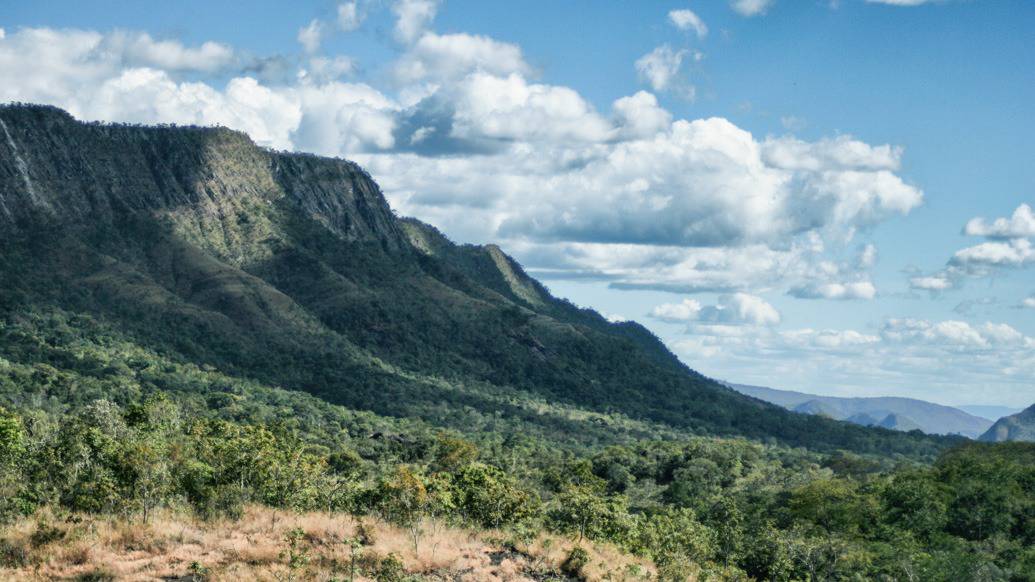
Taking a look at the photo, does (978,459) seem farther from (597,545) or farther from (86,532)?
(86,532)

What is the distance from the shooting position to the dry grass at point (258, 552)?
29.8 m

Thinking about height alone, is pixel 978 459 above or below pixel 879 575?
above

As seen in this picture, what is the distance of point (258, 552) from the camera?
31.4 m

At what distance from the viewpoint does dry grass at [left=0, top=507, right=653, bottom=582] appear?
97.7 ft

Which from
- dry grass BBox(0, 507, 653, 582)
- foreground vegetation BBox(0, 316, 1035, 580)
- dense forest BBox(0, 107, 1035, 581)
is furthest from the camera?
dense forest BBox(0, 107, 1035, 581)

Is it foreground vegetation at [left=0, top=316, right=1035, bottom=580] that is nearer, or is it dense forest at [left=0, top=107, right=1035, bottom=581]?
foreground vegetation at [left=0, top=316, right=1035, bottom=580]

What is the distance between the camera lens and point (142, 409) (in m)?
69.6

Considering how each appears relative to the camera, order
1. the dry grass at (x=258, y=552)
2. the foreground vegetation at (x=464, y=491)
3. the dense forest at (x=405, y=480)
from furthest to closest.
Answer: the dense forest at (x=405, y=480)
the foreground vegetation at (x=464, y=491)
the dry grass at (x=258, y=552)

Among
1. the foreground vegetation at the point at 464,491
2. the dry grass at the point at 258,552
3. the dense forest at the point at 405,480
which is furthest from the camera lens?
the dense forest at the point at 405,480

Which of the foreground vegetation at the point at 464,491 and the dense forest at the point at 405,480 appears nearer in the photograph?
the foreground vegetation at the point at 464,491

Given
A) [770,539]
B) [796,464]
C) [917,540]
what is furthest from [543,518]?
[796,464]

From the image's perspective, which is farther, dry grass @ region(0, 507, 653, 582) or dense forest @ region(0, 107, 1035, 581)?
dense forest @ region(0, 107, 1035, 581)

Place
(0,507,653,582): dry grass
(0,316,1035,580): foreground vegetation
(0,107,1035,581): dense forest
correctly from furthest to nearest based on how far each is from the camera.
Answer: (0,107,1035,581): dense forest
(0,316,1035,580): foreground vegetation
(0,507,653,582): dry grass

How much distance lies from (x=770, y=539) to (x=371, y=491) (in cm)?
3082
